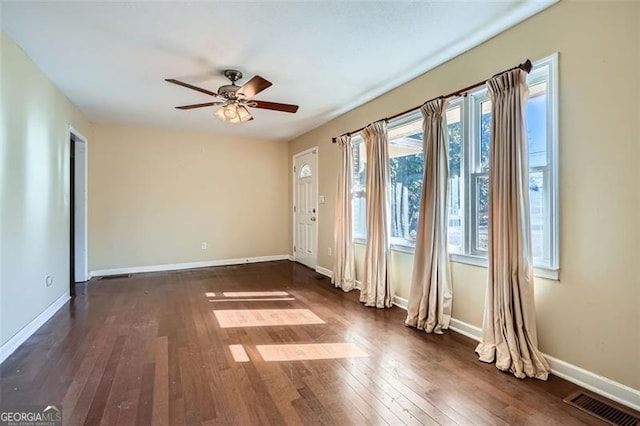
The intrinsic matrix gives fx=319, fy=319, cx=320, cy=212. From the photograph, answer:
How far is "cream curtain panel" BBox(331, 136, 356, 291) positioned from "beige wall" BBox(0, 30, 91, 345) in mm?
3261

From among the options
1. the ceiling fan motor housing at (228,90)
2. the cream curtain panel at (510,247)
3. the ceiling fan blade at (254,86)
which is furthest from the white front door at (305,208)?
the cream curtain panel at (510,247)

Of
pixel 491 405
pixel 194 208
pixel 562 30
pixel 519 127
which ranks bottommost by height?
pixel 491 405

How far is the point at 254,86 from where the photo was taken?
290cm

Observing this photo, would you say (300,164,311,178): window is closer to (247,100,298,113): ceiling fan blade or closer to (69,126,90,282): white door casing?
(247,100,298,113): ceiling fan blade

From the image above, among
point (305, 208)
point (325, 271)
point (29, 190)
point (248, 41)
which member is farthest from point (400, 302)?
point (29, 190)

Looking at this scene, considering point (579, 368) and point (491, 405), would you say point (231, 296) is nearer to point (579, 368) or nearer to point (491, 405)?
point (491, 405)

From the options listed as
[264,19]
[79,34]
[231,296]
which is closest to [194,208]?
[231,296]

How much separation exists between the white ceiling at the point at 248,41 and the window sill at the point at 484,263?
1.80 metres

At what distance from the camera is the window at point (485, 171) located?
2186 mm

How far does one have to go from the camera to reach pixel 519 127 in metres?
2.24

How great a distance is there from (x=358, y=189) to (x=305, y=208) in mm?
1702

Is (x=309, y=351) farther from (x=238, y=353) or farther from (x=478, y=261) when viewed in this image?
(x=478, y=261)

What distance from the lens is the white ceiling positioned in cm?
220

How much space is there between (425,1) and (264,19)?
1121mm
